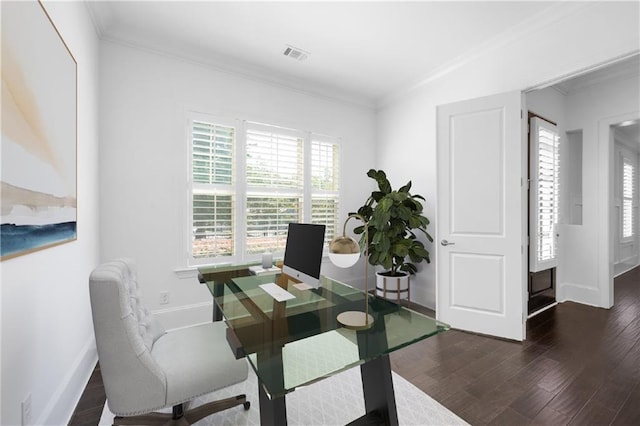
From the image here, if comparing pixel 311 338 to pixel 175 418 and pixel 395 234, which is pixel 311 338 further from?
pixel 395 234

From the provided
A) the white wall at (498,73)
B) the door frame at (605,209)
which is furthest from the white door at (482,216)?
the door frame at (605,209)

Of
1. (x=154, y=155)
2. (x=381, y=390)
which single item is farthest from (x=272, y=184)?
(x=381, y=390)

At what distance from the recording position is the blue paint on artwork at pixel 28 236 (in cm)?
111

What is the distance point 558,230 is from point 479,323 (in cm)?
211

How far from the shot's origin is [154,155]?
2.92 meters

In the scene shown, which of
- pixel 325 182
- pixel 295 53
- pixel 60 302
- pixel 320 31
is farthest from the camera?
pixel 325 182

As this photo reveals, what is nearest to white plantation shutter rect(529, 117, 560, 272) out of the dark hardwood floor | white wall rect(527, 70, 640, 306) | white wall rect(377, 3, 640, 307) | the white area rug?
white wall rect(527, 70, 640, 306)

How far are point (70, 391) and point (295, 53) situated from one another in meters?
3.47

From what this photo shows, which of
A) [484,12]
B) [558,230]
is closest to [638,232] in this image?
[558,230]

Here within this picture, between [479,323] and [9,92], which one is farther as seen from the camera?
[479,323]

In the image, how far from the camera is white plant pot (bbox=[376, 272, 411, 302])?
367cm

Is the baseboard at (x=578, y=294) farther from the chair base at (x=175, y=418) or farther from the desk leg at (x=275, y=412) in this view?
the chair base at (x=175, y=418)

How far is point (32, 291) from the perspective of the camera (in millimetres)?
1360

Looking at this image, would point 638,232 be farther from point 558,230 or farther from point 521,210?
point 521,210
